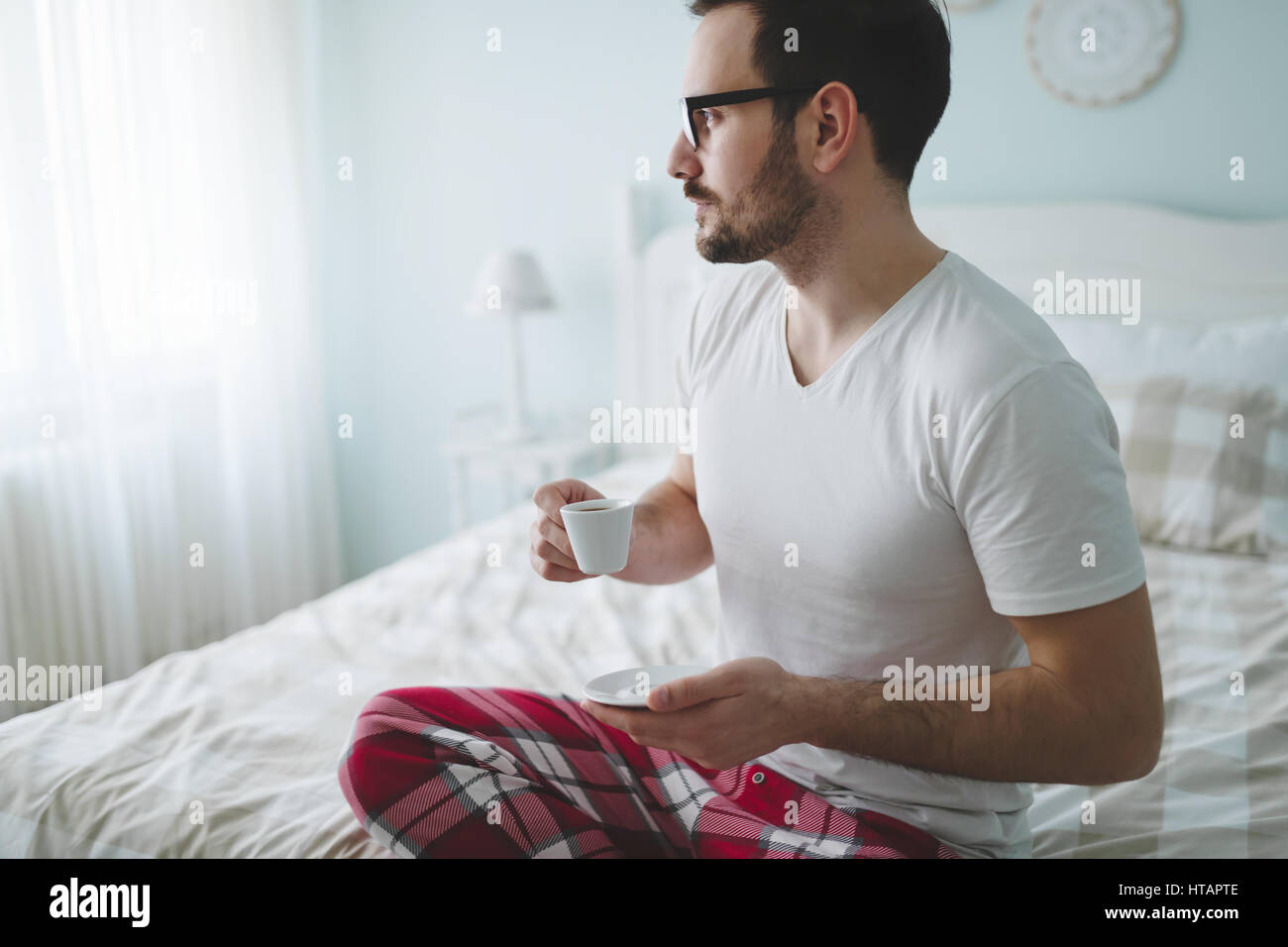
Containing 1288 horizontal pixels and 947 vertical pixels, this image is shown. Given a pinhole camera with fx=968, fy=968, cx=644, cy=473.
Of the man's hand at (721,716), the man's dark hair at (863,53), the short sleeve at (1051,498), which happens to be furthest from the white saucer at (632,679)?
the man's dark hair at (863,53)

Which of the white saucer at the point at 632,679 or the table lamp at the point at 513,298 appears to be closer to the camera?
the white saucer at the point at 632,679

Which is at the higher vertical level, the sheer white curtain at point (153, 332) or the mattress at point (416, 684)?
the sheer white curtain at point (153, 332)

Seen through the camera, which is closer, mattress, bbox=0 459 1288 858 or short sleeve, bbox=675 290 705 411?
mattress, bbox=0 459 1288 858

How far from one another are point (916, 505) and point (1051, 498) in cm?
13

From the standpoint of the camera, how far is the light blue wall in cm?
236

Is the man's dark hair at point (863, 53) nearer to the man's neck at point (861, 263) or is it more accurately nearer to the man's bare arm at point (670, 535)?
the man's neck at point (861, 263)

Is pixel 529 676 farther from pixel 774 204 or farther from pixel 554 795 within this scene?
pixel 774 204

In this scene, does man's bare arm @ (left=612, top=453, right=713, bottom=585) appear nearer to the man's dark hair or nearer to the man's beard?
the man's beard

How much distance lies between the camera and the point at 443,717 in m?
1.00

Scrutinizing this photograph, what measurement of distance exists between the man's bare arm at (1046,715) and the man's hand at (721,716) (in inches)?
0.9

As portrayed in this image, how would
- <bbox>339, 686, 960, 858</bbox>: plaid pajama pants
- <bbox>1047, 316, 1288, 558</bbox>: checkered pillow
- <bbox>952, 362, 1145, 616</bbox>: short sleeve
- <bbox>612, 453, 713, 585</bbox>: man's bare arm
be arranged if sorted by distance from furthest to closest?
<bbox>1047, 316, 1288, 558</bbox>: checkered pillow < <bbox>612, 453, 713, 585</bbox>: man's bare arm < <bbox>339, 686, 960, 858</bbox>: plaid pajama pants < <bbox>952, 362, 1145, 616</bbox>: short sleeve

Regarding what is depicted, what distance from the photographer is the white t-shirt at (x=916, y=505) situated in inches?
31.7

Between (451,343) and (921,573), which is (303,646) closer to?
(921,573)

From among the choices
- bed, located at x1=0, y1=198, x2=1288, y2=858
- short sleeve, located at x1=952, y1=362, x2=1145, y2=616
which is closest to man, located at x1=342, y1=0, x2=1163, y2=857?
short sleeve, located at x1=952, y1=362, x2=1145, y2=616
